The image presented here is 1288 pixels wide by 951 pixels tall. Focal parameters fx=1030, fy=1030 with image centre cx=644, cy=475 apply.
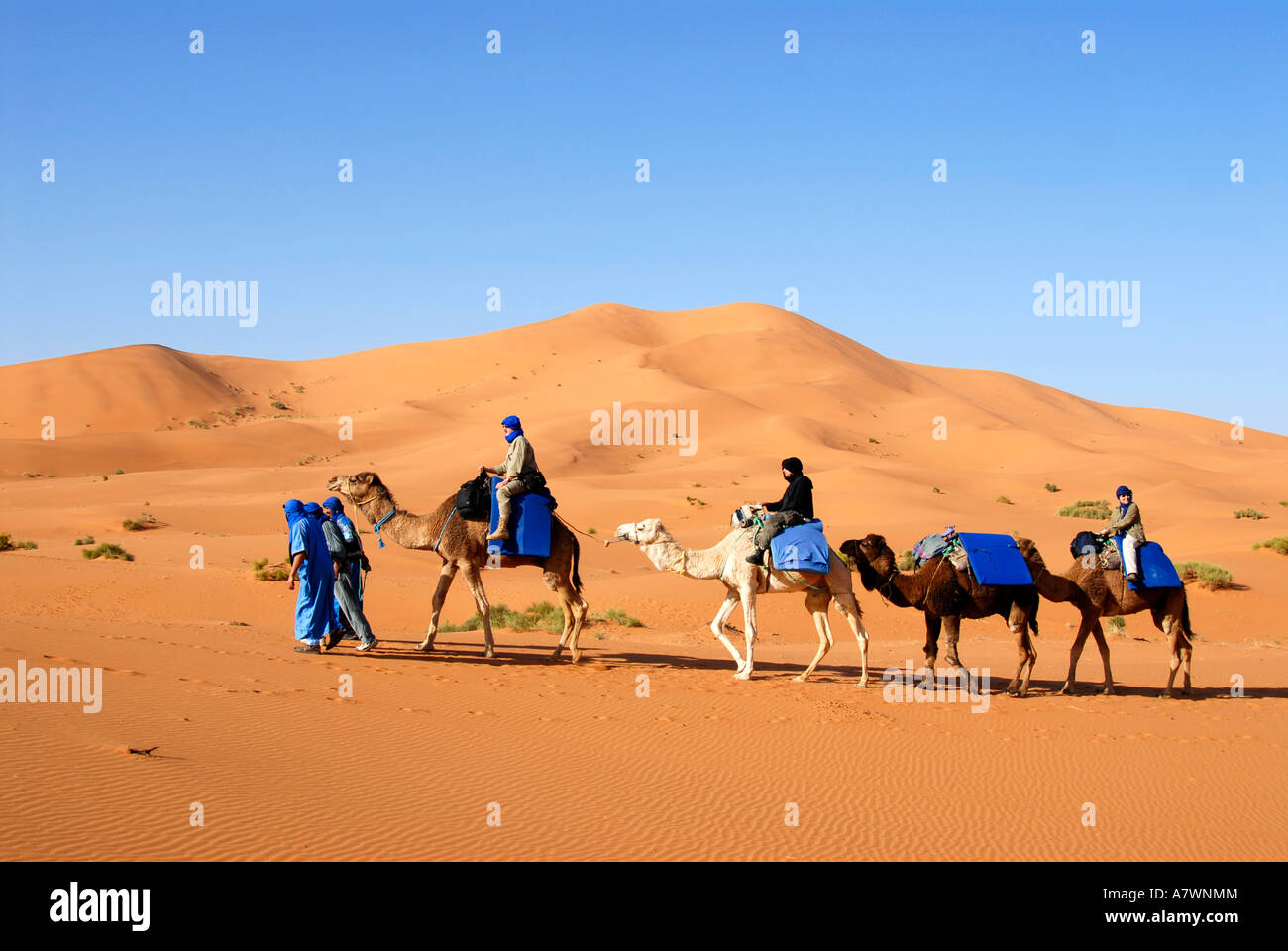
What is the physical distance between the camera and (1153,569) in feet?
41.0

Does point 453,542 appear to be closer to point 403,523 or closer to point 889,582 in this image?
Answer: point 403,523

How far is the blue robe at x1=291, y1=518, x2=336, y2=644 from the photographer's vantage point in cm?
1268

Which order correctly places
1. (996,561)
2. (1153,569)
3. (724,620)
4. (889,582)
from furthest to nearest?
1. (1153,569)
2. (889,582)
3. (996,561)
4. (724,620)

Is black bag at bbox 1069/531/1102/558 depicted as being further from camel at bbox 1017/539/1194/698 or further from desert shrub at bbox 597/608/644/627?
desert shrub at bbox 597/608/644/627

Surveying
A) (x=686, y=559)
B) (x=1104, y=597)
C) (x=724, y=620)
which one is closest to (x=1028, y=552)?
(x=1104, y=597)

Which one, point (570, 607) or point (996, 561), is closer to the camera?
point (996, 561)

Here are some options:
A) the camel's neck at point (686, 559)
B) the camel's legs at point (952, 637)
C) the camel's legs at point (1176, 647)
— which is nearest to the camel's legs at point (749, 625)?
the camel's neck at point (686, 559)

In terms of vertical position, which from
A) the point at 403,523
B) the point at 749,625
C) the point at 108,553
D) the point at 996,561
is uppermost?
the point at 403,523

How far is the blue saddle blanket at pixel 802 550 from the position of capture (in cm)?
1180

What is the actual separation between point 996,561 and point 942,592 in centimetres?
75

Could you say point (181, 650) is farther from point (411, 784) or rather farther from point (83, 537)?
point (83, 537)

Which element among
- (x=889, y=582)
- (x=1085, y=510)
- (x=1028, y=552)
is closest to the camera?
(x=889, y=582)

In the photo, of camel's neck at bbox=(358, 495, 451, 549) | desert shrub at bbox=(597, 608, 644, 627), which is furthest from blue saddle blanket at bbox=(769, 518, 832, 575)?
desert shrub at bbox=(597, 608, 644, 627)
